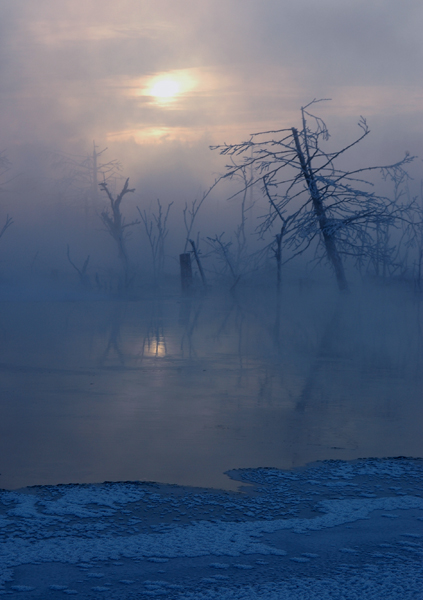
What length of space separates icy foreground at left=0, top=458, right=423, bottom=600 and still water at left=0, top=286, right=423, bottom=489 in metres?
0.24

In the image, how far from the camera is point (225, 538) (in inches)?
104

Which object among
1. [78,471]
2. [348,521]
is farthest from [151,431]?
[348,521]

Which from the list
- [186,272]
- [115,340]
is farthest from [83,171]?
[115,340]

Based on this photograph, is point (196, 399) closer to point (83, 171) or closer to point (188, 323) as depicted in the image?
point (188, 323)

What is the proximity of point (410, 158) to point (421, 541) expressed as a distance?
1478 centimetres

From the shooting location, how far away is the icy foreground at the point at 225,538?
2.28 metres

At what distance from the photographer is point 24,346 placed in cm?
771

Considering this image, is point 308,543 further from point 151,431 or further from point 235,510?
point 151,431

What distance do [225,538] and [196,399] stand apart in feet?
7.75

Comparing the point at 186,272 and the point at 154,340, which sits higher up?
the point at 186,272

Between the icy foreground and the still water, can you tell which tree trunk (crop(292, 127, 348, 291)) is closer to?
the still water

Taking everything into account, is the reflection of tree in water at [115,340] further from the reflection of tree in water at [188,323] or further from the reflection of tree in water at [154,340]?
the reflection of tree in water at [188,323]

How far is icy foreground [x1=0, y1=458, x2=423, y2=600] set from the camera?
2283 millimetres

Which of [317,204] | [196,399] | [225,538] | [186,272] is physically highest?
[317,204]
